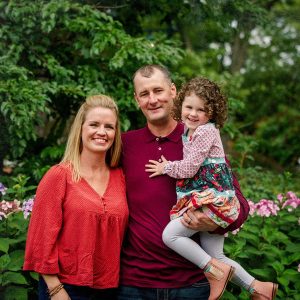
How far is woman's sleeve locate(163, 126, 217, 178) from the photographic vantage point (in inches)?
117

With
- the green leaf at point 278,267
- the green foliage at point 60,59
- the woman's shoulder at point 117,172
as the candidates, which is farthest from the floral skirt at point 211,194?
the green foliage at point 60,59

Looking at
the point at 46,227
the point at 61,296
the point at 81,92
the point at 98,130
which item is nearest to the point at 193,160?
the point at 98,130

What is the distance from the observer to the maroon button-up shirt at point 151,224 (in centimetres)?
295

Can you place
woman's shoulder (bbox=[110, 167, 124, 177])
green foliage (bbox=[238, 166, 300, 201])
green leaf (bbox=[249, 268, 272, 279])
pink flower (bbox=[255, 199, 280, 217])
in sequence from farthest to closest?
1. green foliage (bbox=[238, 166, 300, 201])
2. pink flower (bbox=[255, 199, 280, 217])
3. green leaf (bbox=[249, 268, 272, 279])
4. woman's shoulder (bbox=[110, 167, 124, 177])

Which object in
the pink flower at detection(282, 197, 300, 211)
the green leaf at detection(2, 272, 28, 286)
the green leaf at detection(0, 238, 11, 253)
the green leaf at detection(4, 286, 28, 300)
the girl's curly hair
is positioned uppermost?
the girl's curly hair

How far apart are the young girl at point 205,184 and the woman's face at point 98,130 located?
293 millimetres

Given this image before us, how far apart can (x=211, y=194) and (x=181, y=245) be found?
326 millimetres

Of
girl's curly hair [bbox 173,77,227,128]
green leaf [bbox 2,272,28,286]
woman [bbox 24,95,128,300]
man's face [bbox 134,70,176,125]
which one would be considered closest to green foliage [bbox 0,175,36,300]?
green leaf [bbox 2,272,28,286]

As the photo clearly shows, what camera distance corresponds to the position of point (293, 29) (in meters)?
11.9

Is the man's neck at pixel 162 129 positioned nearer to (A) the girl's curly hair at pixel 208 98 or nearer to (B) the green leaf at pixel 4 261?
(A) the girl's curly hair at pixel 208 98

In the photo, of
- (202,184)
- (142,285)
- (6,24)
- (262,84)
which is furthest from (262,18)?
(262,84)

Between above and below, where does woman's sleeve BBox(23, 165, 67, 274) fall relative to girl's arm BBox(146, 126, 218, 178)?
below

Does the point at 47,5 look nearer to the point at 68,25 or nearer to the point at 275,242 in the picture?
the point at 68,25

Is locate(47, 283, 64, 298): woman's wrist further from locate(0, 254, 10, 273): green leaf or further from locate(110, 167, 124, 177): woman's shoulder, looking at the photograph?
locate(110, 167, 124, 177): woman's shoulder
